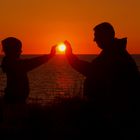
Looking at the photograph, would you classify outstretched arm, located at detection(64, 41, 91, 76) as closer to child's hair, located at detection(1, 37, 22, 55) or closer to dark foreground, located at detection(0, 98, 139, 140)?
dark foreground, located at detection(0, 98, 139, 140)

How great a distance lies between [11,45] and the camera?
29.6 ft

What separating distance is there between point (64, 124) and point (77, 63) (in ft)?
3.32

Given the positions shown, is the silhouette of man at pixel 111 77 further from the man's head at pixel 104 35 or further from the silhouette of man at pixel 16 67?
the silhouette of man at pixel 16 67

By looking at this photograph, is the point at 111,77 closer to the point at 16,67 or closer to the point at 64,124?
the point at 64,124

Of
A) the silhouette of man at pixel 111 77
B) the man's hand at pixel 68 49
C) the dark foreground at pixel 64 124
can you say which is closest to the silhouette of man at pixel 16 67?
the dark foreground at pixel 64 124

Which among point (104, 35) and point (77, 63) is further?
point (77, 63)

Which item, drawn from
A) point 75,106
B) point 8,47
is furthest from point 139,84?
point 8,47

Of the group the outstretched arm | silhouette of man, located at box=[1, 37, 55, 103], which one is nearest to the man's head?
the outstretched arm

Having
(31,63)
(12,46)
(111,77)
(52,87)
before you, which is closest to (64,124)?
(31,63)

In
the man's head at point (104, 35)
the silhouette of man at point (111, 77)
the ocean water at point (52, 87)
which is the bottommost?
the ocean water at point (52, 87)

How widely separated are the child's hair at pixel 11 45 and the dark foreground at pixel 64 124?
919mm

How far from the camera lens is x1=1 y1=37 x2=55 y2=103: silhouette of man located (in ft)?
29.6

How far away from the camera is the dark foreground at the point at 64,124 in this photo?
852cm

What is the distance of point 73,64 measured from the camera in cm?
900
